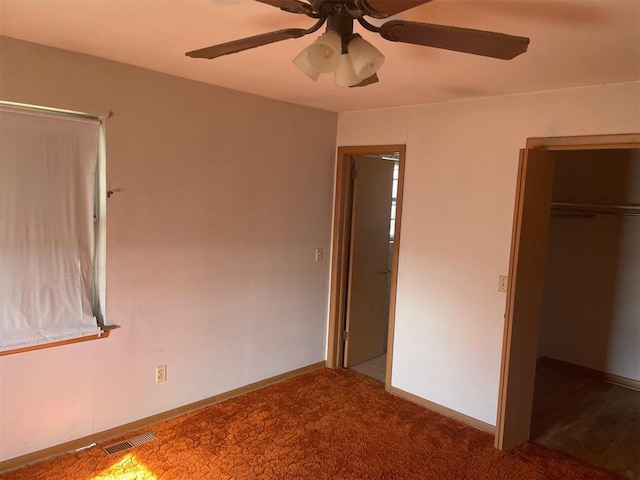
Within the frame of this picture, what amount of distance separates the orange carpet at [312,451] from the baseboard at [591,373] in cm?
168

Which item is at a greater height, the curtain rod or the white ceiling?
the white ceiling

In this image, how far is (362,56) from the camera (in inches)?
54.8

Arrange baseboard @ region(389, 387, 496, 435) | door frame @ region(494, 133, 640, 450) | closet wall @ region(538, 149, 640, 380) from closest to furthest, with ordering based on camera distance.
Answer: door frame @ region(494, 133, 640, 450) → baseboard @ region(389, 387, 496, 435) → closet wall @ region(538, 149, 640, 380)

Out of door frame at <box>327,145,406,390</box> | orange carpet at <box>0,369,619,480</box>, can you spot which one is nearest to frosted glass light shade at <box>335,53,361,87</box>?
orange carpet at <box>0,369,619,480</box>

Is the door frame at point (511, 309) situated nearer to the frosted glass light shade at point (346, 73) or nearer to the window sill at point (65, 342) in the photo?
the frosted glass light shade at point (346, 73)

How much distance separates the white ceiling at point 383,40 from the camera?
1.68 metres

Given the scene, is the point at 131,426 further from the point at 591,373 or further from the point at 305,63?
the point at 591,373

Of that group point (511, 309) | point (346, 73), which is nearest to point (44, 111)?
point (346, 73)

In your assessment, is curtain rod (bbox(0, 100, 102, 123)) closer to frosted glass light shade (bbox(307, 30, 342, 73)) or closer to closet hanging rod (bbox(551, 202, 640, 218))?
frosted glass light shade (bbox(307, 30, 342, 73))

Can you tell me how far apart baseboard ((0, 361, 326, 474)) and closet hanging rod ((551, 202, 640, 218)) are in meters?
2.75

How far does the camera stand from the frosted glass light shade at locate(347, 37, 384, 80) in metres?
1.39

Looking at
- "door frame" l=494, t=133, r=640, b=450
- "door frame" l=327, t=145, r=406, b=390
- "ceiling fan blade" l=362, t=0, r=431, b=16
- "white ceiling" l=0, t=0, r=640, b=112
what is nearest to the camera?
"ceiling fan blade" l=362, t=0, r=431, b=16

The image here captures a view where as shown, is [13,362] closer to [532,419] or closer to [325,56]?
[325,56]

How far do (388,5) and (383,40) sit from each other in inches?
34.5
